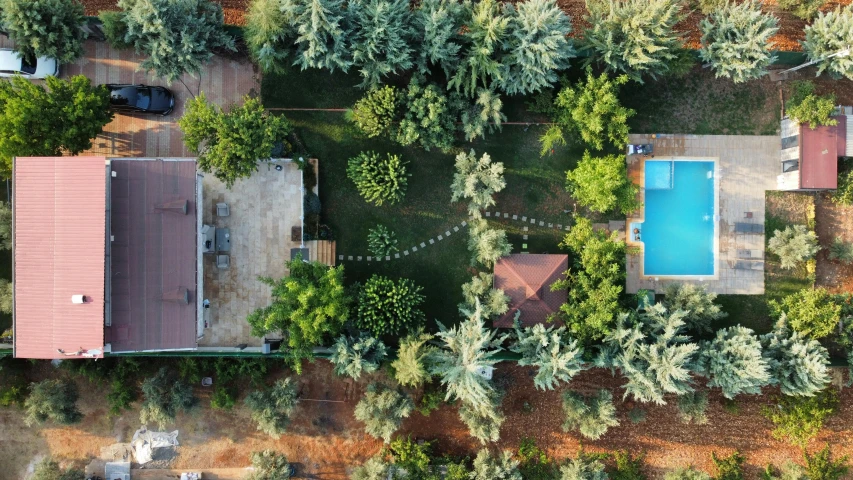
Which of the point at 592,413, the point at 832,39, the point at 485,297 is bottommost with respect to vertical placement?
the point at 592,413

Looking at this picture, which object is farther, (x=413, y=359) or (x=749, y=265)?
(x=749, y=265)

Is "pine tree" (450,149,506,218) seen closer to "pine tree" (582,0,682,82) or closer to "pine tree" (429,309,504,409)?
"pine tree" (429,309,504,409)

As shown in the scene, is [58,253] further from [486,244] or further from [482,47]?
[482,47]

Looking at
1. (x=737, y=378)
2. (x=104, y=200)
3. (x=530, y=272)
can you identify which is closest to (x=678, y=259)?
(x=737, y=378)

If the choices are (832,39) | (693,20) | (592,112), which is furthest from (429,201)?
(832,39)

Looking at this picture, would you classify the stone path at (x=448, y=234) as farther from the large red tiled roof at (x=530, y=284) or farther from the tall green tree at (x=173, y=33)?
the tall green tree at (x=173, y=33)

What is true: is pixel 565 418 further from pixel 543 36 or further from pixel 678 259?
pixel 543 36
